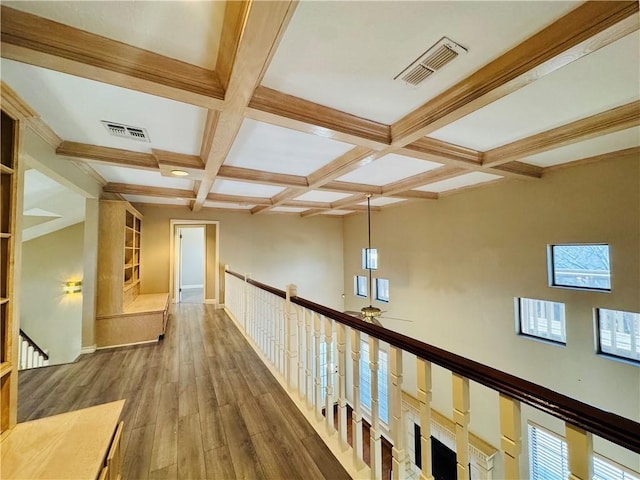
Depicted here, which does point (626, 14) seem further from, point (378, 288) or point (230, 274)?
point (378, 288)

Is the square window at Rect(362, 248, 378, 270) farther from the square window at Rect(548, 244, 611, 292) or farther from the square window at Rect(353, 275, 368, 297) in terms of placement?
the square window at Rect(548, 244, 611, 292)

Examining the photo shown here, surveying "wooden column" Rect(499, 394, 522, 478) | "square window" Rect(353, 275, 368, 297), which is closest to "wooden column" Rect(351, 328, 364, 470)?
"wooden column" Rect(499, 394, 522, 478)

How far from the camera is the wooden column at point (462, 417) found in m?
0.97

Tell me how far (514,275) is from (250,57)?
14.9 ft

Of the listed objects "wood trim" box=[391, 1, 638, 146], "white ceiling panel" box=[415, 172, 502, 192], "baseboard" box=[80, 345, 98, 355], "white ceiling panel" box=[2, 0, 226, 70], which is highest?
"white ceiling panel" box=[415, 172, 502, 192]

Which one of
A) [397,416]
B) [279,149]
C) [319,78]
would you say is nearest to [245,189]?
[279,149]

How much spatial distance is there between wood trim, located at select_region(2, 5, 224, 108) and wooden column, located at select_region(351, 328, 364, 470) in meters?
1.71

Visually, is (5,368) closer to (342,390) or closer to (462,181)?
(342,390)

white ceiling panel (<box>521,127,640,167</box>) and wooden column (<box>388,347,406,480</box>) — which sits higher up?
white ceiling panel (<box>521,127,640,167</box>)

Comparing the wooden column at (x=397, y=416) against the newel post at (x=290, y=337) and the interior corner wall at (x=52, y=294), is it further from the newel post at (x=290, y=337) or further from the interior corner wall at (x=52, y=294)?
the interior corner wall at (x=52, y=294)

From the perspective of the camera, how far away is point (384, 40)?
1.32 meters

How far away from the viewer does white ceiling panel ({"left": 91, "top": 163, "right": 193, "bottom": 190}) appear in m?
3.36

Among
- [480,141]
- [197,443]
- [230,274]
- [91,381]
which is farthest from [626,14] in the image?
[230,274]

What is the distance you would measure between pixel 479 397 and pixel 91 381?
17.2ft
